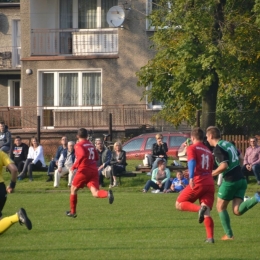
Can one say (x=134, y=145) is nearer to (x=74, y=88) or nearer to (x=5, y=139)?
(x=5, y=139)

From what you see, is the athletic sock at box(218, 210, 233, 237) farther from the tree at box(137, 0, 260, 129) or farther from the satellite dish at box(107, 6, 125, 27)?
the satellite dish at box(107, 6, 125, 27)

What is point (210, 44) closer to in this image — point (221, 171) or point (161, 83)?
point (161, 83)

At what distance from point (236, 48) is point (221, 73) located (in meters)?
0.98

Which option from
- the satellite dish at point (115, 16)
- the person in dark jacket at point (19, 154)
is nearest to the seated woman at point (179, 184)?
the person in dark jacket at point (19, 154)

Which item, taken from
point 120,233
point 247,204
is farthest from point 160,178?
point 247,204

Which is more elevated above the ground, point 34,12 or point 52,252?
point 34,12

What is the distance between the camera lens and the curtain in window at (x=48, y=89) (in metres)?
35.5

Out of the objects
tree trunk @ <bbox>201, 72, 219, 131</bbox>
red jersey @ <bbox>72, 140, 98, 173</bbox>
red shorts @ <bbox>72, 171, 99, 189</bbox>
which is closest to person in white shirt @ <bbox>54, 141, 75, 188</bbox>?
tree trunk @ <bbox>201, 72, 219, 131</bbox>

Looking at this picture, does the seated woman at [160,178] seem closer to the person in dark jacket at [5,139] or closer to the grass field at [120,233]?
the grass field at [120,233]

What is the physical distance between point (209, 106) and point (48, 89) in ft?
37.4

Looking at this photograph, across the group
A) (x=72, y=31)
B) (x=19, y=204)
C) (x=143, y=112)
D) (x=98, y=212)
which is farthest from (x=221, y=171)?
(x=72, y=31)

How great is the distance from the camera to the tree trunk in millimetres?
25688

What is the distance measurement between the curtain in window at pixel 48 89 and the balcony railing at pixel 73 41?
108 centimetres

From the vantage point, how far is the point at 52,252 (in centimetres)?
1078
